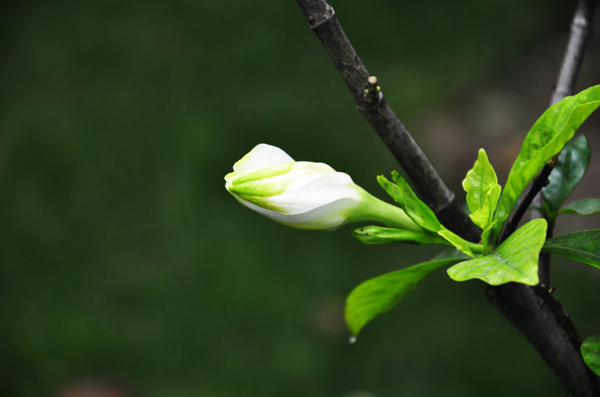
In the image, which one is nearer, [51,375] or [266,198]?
[266,198]

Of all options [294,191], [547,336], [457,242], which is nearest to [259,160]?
[294,191]

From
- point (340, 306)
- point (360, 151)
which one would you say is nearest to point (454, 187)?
point (360, 151)

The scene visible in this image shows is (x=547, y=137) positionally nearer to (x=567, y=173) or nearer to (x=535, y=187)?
(x=535, y=187)

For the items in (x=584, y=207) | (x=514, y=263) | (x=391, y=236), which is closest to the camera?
(x=514, y=263)

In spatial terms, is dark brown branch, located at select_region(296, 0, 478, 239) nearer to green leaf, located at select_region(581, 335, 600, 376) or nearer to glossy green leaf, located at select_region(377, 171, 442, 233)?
glossy green leaf, located at select_region(377, 171, 442, 233)

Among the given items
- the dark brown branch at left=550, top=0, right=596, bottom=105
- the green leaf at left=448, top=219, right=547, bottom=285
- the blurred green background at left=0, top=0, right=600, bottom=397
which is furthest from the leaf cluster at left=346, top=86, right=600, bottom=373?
the blurred green background at left=0, top=0, right=600, bottom=397

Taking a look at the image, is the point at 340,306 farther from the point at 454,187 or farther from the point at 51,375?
the point at 51,375

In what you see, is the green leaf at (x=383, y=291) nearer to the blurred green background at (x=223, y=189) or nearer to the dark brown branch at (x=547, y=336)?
the dark brown branch at (x=547, y=336)
